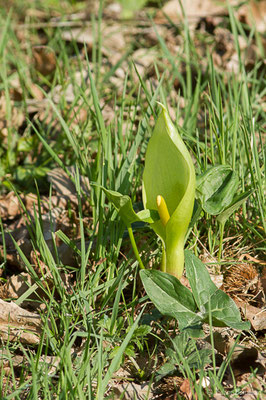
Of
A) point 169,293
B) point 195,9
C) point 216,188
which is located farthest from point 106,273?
point 195,9

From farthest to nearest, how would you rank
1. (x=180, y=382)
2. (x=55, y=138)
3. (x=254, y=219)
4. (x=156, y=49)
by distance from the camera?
(x=156, y=49), (x=55, y=138), (x=254, y=219), (x=180, y=382)

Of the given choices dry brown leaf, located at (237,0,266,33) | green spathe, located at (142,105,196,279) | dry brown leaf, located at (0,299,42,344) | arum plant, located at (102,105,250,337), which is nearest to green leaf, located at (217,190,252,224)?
arum plant, located at (102,105,250,337)

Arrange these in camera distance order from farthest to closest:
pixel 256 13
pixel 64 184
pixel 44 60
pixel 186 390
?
pixel 256 13
pixel 44 60
pixel 64 184
pixel 186 390

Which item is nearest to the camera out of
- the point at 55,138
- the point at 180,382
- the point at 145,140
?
the point at 180,382

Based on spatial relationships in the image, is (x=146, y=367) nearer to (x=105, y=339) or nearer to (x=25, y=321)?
(x=105, y=339)

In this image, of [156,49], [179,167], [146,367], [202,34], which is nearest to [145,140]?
[179,167]

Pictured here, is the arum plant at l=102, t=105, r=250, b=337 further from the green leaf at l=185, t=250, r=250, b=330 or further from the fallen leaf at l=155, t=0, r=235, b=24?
the fallen leaf at l=155, t=0, r=235, b=24

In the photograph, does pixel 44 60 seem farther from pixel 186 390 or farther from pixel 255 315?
pixel 186 390
